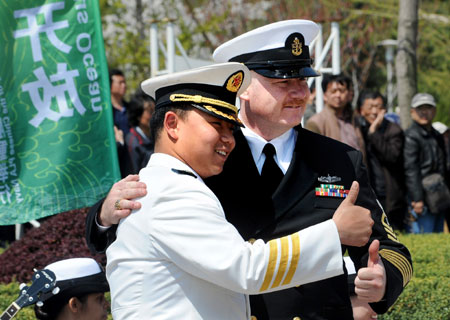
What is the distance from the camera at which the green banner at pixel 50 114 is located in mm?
4938

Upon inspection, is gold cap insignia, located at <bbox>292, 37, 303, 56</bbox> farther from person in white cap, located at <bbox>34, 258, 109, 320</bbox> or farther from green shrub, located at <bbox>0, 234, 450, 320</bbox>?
green shrub, located at <bbox>0, 234, 450, 320</bbox>

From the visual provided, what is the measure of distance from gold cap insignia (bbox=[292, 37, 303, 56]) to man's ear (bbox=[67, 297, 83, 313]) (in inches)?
68.8

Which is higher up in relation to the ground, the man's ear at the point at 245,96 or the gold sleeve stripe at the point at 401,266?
the man's ear at the point at 245,96

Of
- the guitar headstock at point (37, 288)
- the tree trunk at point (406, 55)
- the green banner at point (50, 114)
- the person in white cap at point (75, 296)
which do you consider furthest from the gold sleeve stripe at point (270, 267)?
the tree trunk at point (406, 55)

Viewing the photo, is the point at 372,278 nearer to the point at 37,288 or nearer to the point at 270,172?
the point at 270,172

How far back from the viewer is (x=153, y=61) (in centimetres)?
973

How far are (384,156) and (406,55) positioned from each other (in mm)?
2003

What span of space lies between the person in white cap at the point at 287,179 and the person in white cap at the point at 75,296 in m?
1.03

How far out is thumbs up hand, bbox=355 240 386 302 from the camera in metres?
2.77

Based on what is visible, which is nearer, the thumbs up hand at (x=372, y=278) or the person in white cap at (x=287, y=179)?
the thumbs up hand at (x=372, y=278)

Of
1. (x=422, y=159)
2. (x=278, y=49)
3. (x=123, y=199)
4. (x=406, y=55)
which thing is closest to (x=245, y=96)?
(x=278, y=49)

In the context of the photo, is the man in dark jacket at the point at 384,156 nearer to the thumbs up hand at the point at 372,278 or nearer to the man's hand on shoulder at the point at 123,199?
the thumbs up hand at the point at 372,278

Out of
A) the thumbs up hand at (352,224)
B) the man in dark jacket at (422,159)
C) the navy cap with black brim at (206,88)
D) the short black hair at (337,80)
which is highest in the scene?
the navy cap with black brim at (206,88)

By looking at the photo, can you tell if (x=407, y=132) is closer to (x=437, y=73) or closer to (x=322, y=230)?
(x=322, y=230)
